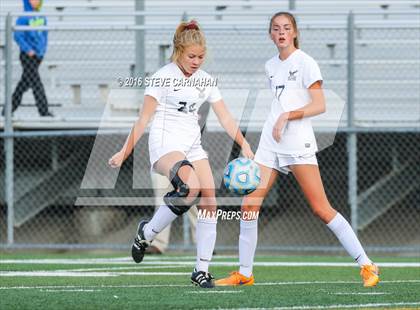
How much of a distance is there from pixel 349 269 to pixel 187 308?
14.2 feet

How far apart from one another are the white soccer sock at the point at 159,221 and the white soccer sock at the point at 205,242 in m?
0.22

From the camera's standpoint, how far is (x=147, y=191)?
1418 centimetres

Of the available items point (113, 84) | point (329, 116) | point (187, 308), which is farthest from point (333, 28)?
point (187, 308)

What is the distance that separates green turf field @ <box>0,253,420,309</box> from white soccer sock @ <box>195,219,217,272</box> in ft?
0.57

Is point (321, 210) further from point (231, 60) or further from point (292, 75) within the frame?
point (231, 60)

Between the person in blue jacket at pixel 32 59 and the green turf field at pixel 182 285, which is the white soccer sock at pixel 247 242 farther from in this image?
the person in blue jacket at pixel 32 59

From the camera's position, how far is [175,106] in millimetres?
7227

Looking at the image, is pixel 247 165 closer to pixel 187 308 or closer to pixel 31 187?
pixel 187 308

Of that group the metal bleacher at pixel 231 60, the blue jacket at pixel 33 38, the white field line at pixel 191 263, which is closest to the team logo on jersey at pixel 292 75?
the white field line at pixel 191 263

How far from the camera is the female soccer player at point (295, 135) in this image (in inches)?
282

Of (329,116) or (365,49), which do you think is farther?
(365,49)

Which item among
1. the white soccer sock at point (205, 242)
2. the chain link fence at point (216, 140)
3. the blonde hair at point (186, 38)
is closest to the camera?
the blonde hair at point (186, 38)

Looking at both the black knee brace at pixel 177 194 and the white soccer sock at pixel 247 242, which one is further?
the white soccer sock at pixel 247 242

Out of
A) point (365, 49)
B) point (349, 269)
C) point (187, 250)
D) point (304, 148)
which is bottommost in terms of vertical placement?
point (187, 250)
